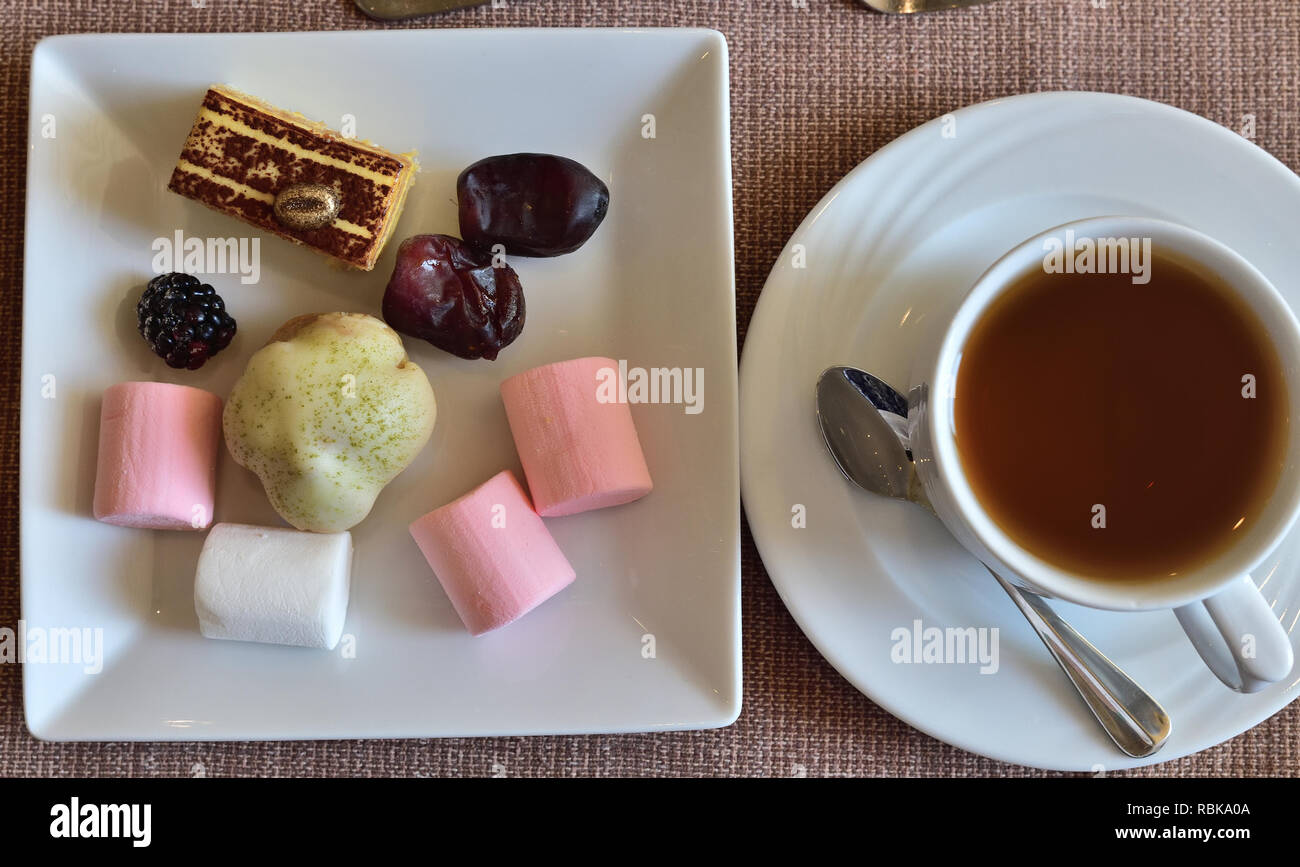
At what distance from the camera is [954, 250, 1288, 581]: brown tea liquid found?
89cm

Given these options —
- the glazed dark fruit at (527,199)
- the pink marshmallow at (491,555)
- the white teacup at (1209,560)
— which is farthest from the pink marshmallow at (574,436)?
the white teacup at (1209,560)

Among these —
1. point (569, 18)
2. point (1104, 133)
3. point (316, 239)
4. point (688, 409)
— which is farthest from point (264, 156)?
point (1104, 133)

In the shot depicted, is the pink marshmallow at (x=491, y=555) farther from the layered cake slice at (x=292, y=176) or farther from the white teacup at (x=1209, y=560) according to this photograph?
the white teacup at (x=1209, y=560)

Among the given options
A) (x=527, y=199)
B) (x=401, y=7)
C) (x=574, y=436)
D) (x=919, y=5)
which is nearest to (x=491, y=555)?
(x=574, y=436)

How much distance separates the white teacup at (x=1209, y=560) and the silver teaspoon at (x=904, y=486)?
106mm

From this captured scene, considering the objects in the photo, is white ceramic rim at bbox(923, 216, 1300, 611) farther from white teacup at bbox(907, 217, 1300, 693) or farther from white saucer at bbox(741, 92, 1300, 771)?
white saucer at bbox(741, 92, 1300, 771)

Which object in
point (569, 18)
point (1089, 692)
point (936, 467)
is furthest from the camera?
point (569, 18)

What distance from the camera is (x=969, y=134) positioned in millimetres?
1011

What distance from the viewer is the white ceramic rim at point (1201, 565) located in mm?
838

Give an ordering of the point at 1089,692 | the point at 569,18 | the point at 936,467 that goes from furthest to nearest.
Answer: the point at 569,18 < the point at 1089,692 < the point at 936,467

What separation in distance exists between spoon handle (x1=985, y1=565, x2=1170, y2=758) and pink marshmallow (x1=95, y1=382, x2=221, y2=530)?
875 millimetres

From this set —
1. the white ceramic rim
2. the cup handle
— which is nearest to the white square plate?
the white ceramic rim

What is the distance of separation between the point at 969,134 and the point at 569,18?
488 millimetres

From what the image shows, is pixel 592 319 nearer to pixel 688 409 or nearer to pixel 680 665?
pixel 688 409
